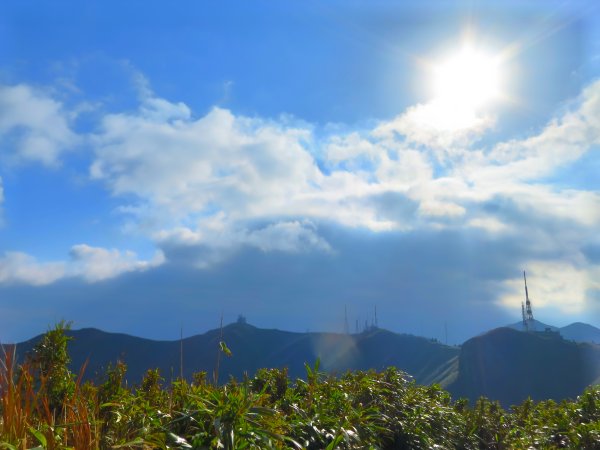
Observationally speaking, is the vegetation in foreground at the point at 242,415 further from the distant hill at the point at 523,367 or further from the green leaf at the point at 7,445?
the distant hill at the point at 523,367

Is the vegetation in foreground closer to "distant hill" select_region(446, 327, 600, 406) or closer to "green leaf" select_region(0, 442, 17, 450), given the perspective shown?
"green leaf" select_region(0, 442, 17, 450)

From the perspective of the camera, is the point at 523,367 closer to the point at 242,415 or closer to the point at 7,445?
the point at 242,415

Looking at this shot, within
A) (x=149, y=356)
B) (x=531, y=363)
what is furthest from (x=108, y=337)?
(x=531, y=363)

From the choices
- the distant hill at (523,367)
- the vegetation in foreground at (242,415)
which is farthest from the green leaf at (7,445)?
the distant hill at (523,367)

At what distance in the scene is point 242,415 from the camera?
4.43m

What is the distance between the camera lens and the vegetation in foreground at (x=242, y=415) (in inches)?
166

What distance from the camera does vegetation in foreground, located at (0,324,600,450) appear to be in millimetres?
4211

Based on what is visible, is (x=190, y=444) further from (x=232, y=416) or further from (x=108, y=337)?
(x=108, y=337)

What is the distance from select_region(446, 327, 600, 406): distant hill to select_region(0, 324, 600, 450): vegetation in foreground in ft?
366

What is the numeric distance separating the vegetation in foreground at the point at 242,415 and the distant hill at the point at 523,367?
366ft

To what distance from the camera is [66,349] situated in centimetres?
643

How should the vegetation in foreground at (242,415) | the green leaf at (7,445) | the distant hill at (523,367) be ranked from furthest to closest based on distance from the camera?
the distant hill at (523,367) → the vegetation in foreground at (242,415) → the green leaf at (7,445)

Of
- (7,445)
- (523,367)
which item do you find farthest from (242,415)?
(523,367)

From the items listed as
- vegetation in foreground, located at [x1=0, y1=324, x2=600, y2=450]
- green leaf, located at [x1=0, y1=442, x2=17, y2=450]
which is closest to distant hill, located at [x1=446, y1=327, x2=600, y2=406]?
vegetation in foreground, located at [x1=0, y1=324, x2=600, y2=450]
